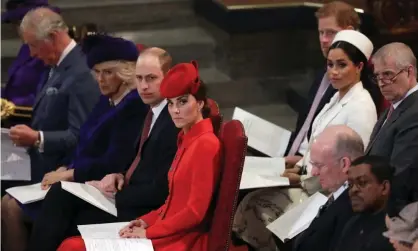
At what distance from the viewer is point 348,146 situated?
321 cm

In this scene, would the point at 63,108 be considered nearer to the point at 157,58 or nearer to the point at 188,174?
the point at 157,58

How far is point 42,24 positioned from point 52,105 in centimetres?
43

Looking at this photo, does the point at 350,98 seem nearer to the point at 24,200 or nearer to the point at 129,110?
the point at 129,110

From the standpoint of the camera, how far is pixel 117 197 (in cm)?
365

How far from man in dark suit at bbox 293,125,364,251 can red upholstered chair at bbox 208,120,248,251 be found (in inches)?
11.4

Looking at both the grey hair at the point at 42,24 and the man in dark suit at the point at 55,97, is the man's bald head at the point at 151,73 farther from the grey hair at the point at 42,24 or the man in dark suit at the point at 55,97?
the grey hair at the point at 42,24

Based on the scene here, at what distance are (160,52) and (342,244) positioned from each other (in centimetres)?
122

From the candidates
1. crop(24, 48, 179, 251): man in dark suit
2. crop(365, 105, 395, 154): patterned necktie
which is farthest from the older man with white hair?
crop(365, 105, 395, 154): patterned necktie

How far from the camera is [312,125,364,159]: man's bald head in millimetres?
3189

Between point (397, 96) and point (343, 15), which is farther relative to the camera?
point (343, 15)

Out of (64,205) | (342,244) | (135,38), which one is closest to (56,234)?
(64,205)

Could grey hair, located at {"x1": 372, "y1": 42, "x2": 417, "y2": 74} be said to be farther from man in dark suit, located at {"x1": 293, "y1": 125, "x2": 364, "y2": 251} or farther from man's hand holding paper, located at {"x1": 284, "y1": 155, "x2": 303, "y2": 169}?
man's hand holding paper, located at {"x1": 284, "y1": 155, "x2": 303, "y2": 169}

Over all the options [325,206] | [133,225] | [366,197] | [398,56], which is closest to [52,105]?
[133,225]

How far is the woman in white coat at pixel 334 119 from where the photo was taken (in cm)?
376
